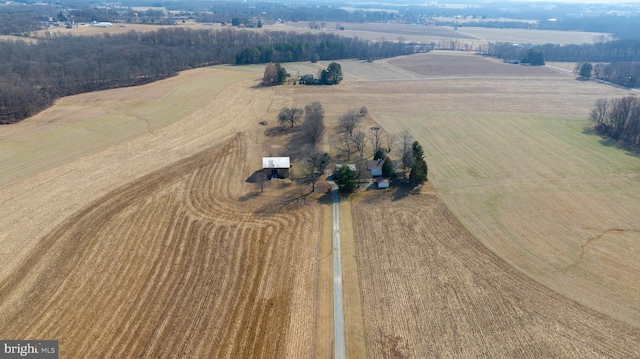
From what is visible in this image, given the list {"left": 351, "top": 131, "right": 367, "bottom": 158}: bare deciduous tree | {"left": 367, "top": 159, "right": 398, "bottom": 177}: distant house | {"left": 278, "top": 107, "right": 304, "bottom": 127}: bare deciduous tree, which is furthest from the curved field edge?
{"left": 278, "top": 107, "right": 304, "bottom": 127}: bare deciduous tree

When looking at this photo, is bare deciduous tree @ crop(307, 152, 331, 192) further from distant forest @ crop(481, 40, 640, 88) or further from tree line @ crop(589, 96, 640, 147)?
distant forest @ crop(481, 40, 640, 88)

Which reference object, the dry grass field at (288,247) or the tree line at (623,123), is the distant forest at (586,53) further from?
the dry grass field at (288,247)

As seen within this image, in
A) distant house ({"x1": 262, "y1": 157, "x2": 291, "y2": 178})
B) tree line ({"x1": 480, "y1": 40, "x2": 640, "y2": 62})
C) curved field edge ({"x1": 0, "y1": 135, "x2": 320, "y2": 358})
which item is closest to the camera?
curved field edge ({"x1": 0, "y1": 135, "x2": 320, "y2": 358})

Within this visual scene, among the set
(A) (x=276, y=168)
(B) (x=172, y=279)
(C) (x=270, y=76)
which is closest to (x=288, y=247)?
(B) (x=172, y=279)

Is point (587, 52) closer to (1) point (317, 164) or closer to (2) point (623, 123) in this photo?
(2) point (623, 123)

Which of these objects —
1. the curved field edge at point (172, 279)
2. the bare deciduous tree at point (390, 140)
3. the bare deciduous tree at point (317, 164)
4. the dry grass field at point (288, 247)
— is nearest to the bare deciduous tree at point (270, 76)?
the dry grass field at point (288, 247)

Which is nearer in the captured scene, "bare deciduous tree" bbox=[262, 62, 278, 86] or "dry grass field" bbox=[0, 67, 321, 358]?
"dry grass field" bbox=[0, 67, 321, 358]

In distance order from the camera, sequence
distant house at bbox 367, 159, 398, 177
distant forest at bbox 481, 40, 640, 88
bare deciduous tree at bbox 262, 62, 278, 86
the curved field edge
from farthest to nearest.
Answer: distant forest at bbox 481, 40, 640, 88 < bare deciduous tree at bbox 262, 62, 278, 86 < distant house at bbox 367, 159, 398, 177 < the curved field edge

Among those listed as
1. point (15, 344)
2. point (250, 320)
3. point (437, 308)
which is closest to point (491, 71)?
point (437, 308)
